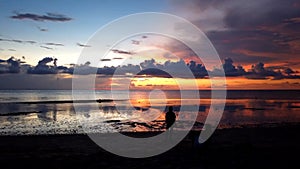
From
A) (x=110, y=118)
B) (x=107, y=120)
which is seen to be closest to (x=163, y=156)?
(x=107, y=120)

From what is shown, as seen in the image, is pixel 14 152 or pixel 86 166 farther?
pixel 14 152

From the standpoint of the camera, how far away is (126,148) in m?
17.0

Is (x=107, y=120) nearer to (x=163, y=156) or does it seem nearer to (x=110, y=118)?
(x=110, y=118)

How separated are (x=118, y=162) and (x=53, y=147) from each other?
6406mm

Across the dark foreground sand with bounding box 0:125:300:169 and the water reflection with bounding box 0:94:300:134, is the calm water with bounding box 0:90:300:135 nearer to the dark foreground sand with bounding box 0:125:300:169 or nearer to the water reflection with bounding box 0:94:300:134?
the water reflection with bounding box 0:94:300:134

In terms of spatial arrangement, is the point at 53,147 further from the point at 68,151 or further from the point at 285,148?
the point at 285,148

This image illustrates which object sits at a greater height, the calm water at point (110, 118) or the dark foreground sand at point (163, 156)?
the dark foreground sand at point (163, 156)

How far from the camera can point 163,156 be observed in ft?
48.0

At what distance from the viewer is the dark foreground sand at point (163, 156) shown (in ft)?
42.5

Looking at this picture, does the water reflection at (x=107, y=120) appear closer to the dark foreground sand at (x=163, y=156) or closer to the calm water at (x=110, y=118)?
the calm water at (x=110, y=118)

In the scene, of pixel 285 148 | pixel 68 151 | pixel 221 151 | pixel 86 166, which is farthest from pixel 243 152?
pixel 68 151

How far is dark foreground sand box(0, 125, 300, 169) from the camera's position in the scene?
42.5ft

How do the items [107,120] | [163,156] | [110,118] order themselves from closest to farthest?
[163,156], [107,120], [110,118]

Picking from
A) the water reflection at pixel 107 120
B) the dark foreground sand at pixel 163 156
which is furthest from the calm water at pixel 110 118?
the dark foreground sand at pixel 163 156
